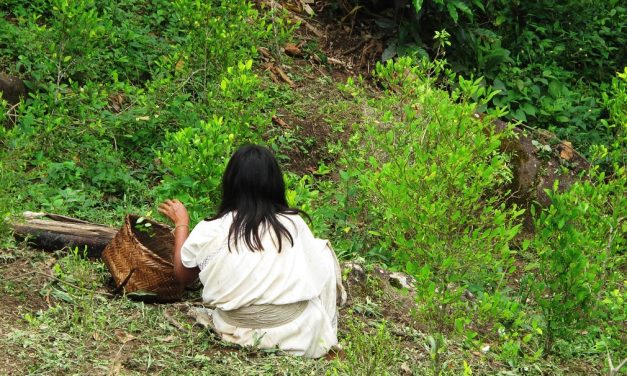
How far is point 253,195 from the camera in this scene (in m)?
4.94

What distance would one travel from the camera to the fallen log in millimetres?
5660

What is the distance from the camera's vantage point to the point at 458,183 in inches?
201

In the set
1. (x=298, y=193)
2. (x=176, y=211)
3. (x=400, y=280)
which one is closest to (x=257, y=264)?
(x=176, y=211)

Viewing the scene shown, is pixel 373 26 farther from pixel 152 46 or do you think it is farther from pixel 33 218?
pixel 33 218

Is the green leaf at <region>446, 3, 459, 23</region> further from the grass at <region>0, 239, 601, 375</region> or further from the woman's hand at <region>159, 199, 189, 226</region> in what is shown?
the woman's hand at <region>159, 199, 189, 226</region>

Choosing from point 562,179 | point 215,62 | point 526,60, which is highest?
point 215,62

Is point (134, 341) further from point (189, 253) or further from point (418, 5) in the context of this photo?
point (418, 5)

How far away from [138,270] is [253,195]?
852 millimetres

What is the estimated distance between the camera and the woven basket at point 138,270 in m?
5.12

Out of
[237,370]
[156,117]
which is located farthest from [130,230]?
[156,117]

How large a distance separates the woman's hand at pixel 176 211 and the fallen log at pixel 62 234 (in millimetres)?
703

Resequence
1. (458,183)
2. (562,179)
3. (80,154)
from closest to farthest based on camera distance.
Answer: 1. (458,183)
2. (80,154)
3. (562,179)

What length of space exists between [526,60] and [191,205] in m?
7.46

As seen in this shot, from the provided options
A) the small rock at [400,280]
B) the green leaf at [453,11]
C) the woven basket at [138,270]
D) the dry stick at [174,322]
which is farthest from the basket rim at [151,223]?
the green leaf at [453,11]
